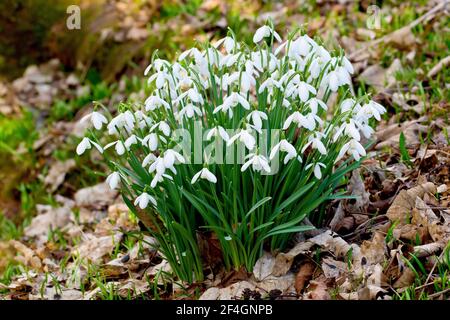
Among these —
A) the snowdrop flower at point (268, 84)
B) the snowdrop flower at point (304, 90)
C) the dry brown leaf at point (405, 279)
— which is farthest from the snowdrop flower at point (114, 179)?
the dry brown leaf at point (405, 279)

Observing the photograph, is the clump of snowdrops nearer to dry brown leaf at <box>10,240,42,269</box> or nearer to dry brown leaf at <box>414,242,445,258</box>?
dry brown leaf at <box>414,242,445,258</box>

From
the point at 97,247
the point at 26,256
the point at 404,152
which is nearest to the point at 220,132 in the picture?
the point at 404,152

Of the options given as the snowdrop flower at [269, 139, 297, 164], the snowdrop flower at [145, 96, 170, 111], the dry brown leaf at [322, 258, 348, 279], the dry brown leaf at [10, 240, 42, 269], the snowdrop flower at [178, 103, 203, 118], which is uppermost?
the snowdrop flower at [145, 96, 170, 111]

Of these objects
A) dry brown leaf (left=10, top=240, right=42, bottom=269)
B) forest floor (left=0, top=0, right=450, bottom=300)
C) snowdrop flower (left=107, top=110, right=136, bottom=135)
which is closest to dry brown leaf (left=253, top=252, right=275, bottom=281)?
forest floor (left=0, top=0, right=450, bottom=300)

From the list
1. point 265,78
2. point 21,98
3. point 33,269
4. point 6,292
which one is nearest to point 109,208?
point 33,269

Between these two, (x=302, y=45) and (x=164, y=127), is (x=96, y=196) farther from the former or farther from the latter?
(x=302, y=45)

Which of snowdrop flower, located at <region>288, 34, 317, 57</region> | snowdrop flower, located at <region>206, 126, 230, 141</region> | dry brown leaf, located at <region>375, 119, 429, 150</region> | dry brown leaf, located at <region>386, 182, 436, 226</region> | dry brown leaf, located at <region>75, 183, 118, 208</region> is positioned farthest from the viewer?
dry brown leaf, located at <region>75, 183, 118, 208</region>

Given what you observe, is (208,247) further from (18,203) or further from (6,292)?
(18,203)

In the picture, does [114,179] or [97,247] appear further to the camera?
[97,247]
